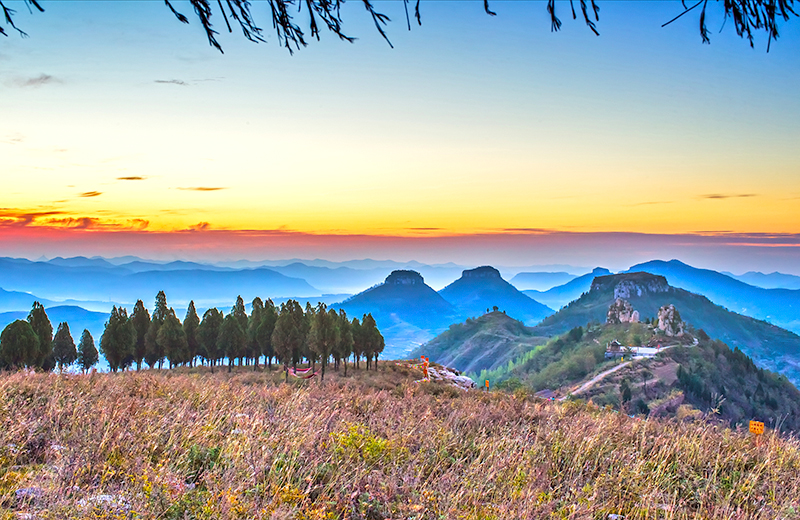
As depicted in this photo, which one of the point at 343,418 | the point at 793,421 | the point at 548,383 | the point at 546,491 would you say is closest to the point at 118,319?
the point at 343,418

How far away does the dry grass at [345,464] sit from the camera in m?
5.33

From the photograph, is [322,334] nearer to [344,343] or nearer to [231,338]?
[344,343]

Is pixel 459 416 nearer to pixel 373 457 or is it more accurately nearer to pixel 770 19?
pixel 373 457

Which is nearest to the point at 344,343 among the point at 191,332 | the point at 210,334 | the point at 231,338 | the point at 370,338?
the point at 370,338

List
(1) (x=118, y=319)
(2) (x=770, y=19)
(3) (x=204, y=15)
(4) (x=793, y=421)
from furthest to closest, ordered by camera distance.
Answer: (4) (x=793, y=421), (1) (x=118, y=319), (2) (x=770, y=19), (3) (x=204, y=15)

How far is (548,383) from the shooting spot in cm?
16188

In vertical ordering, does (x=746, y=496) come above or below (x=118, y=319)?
above

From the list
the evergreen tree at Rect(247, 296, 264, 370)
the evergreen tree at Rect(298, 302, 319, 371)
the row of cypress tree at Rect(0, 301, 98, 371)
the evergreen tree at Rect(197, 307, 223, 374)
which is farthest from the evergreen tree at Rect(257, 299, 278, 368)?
the row of cypress tree at Rect(0, 301, 98, 371)

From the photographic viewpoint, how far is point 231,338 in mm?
55188

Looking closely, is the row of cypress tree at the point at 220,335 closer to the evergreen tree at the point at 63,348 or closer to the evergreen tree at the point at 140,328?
the evergreen tree at the point at 140,328

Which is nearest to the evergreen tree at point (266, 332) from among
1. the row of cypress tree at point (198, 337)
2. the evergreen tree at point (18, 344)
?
the row of cypress tree at point (198, 337)

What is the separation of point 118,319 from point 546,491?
173 feet

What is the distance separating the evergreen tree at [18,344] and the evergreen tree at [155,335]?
33.5 ft

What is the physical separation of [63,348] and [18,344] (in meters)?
7.88
